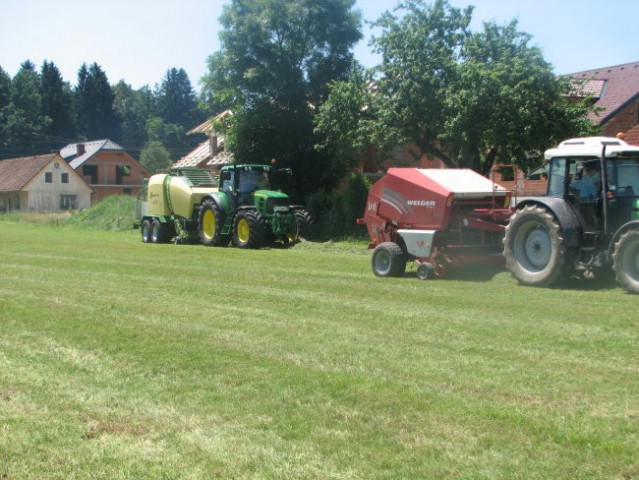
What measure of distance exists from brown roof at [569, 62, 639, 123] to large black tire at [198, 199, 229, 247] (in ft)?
55.5

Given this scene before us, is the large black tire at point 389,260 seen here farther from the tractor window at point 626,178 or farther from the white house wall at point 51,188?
the white house wall at point 51,188

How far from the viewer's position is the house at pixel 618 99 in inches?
1358

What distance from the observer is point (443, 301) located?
38.0ft

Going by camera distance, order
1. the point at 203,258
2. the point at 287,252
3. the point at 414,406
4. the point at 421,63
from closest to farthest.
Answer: the point at 414,406
the point at 203,258
the point at 287,252
the point at 421,63

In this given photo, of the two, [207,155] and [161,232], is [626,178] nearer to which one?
[161,232]

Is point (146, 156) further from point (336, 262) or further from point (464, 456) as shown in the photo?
point (464, 456)

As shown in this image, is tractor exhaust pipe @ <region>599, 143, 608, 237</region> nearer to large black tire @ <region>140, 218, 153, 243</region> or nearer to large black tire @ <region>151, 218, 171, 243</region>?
large black tire @ <region>151, 218, 171, 243</region>

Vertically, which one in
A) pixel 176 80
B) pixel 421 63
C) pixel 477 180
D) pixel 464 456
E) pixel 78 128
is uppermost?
pixel 176 80

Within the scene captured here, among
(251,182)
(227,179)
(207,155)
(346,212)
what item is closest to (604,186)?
(251,182)

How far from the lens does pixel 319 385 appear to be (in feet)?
21.5

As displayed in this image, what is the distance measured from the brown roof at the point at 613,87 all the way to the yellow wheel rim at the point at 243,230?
659 inches

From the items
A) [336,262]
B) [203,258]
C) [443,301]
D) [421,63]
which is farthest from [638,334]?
[421,63]

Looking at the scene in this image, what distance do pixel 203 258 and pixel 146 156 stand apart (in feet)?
256

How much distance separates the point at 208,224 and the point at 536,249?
15.3m
